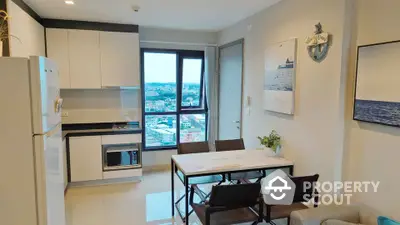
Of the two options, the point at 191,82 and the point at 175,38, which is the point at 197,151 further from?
the point at 175,38

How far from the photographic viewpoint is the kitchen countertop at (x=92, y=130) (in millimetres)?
4331

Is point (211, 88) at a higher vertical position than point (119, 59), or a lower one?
lower

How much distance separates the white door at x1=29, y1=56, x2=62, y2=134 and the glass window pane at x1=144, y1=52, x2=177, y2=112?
305cm

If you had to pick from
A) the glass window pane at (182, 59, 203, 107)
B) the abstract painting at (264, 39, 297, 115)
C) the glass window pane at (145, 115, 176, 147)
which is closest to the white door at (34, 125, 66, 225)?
the abstract painting at (264, 39, 297, 115)

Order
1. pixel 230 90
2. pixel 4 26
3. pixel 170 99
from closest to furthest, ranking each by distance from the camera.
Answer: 1. pixel 4 26
2. pixel 230 90
3. pixel 170 99

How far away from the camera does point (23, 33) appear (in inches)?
124

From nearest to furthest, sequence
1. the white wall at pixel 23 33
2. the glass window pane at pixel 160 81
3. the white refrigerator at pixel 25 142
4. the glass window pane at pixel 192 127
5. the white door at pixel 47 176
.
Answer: the white refrigerator at pixel 25 142 < the white door at pixel 47 176 < the white wall at pixel 23 33 < the glass window pane at pixel 160 81 < the glass window pane at pixel 192 127

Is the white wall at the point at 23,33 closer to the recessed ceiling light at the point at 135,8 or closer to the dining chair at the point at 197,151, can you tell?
the recessed ceiling light at the point at 135,8

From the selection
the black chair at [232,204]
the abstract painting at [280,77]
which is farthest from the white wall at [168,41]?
the black chair at [232,204]

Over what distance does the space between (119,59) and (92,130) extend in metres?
1.26

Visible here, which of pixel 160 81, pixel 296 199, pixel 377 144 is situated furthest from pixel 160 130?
pixel 377 144

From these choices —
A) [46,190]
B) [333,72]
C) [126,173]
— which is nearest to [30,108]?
[46,190]

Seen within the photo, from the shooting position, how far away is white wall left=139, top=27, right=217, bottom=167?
16.3ft

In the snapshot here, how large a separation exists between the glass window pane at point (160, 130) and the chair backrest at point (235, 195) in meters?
3.20
